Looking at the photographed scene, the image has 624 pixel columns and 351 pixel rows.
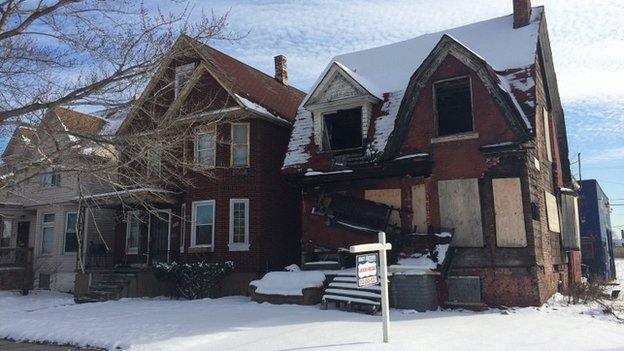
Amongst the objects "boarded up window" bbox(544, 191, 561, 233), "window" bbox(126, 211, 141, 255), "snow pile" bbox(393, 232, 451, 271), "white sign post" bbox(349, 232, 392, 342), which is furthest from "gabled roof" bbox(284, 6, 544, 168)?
"window" bbox(126, 211, 141, 255)

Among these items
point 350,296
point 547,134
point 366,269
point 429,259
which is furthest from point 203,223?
point 547,134

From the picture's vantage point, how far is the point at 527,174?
45.4 ft

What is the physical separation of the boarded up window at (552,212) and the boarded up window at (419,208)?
4003 millimetres

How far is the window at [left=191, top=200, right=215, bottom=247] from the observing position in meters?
19.0

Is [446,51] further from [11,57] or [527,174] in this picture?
[11,57]

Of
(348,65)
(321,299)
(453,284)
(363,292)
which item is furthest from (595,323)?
(348,65)

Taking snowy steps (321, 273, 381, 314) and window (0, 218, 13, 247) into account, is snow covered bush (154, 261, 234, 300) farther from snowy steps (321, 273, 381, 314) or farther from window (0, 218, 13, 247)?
window (0, 218, 13, 247)

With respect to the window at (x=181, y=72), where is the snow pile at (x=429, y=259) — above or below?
below

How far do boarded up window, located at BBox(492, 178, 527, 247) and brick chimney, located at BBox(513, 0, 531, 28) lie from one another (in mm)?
6265

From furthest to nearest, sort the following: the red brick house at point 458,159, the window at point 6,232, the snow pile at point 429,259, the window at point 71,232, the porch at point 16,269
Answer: the window at point 6,232 < the window at point 71,232 < the porch at point 16,269 < the red brick house at point 458,159 < the snow pile at point 429,259

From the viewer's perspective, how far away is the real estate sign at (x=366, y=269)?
8.82 meters

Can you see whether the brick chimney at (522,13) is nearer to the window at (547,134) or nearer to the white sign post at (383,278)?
the window at (547,134)

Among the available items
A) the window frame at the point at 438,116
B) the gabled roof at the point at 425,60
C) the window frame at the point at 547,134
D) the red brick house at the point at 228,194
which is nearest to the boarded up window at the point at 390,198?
the gabled roof at the point at 425,60

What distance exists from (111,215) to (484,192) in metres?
17.1
